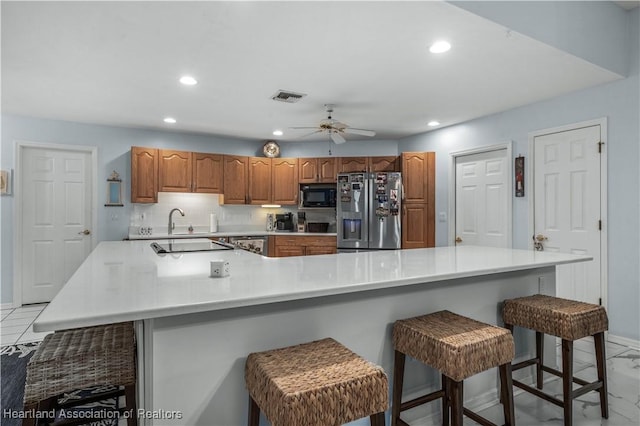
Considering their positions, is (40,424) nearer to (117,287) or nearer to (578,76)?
(117,287)

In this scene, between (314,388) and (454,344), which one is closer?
(314,388)

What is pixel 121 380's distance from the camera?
4.89 feet

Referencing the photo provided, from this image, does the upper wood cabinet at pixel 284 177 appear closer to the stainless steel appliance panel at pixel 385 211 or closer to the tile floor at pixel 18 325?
the stainless steel appliance panel at pixel 385 211

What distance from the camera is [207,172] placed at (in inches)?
214

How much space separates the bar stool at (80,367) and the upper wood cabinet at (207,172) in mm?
3921

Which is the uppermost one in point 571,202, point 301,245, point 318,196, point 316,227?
point 318,196

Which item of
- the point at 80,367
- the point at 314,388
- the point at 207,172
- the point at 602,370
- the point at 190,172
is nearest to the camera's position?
the point at 314,388

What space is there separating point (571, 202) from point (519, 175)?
641 millimetres

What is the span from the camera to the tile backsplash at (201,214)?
531cm

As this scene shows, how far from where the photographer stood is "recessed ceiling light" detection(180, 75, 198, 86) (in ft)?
10.6

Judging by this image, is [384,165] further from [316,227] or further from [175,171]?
[175,171]

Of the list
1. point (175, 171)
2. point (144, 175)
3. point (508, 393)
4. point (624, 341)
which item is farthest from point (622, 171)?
point (144, 175)

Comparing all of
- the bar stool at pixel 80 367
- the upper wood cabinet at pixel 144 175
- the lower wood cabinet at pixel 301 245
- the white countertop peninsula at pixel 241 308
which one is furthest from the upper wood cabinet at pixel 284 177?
the bar stool at pixel 80 367

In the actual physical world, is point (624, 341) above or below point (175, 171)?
below
